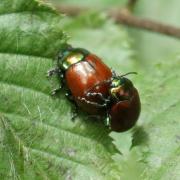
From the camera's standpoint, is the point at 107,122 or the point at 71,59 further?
the point at 71,59

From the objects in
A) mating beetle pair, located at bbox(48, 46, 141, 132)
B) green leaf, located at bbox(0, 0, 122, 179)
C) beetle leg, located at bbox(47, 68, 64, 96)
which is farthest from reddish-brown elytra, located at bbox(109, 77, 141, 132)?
beetle leg, located at bbox(47, 68, 64, 96)

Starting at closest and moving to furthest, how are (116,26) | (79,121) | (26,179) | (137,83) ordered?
1. (26,179)
2. (79,121)
3. (137,83)
4. (116,26)

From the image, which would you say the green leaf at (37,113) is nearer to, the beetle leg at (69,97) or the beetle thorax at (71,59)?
the beetle leg at (69,97)

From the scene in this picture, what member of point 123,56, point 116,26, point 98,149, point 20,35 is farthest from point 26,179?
point 116,26

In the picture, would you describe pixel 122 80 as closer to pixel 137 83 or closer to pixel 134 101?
pixel 134 101

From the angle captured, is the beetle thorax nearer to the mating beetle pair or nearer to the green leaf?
the mating beetle pair

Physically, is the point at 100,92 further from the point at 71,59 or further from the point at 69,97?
the point at 71,59

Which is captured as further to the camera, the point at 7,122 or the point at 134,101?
the point at 134,101

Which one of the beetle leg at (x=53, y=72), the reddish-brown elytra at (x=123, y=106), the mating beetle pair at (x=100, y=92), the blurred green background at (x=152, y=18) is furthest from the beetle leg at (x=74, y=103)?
the blurred green background at (x=152, y=18)

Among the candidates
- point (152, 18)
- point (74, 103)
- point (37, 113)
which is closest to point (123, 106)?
point (74, 103)
